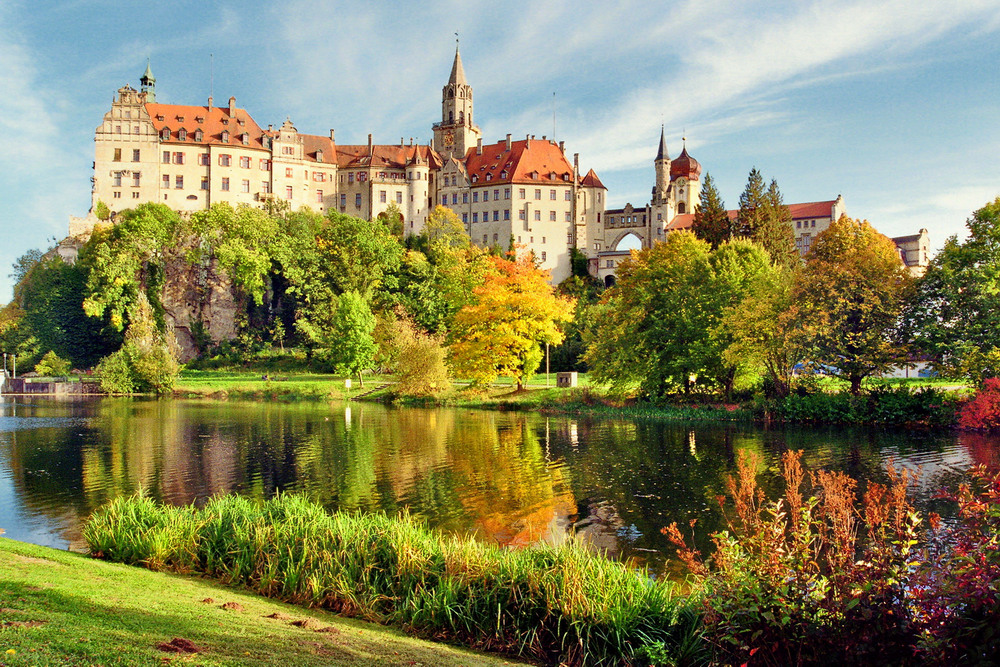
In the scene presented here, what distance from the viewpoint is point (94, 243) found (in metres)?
75.0

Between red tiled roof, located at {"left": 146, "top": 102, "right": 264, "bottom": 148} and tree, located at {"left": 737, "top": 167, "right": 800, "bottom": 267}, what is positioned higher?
red tiled roof, located at {"left": 146, "top": 102, "right": 264, "bottom": 148}

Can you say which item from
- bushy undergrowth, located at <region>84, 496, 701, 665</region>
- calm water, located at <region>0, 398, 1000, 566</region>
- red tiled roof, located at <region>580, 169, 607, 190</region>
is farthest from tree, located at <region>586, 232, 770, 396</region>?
red tiled roof, located at <region>580, 169, 607, 190</region>

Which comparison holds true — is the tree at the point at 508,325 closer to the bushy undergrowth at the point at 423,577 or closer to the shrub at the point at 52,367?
the bushy undergrowth at the point at 423,577

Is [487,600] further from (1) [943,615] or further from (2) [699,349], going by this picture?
(2) [699,349]

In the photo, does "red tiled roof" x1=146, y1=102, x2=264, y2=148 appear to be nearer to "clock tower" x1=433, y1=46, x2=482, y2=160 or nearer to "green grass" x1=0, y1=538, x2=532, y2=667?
"clock tower" x1=433, y1=46, x2=482, y2=160

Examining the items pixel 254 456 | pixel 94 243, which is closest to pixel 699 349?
pixel 254 456

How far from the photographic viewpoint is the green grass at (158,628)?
278 inches

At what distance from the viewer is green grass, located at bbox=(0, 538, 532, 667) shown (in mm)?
7059

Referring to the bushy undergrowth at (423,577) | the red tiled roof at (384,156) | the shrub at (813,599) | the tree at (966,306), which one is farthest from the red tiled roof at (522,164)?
the shrub at (813,599)

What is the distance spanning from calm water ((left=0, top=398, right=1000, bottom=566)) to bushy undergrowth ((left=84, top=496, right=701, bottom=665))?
370 centimetres

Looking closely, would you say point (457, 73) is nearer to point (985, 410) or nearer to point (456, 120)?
point (456, 120)

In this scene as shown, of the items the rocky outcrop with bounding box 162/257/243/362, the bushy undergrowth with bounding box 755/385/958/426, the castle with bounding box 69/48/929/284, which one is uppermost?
the castle with bounding box 69/48/929/284

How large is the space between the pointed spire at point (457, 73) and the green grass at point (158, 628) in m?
98.0

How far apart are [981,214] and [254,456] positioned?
108ft
